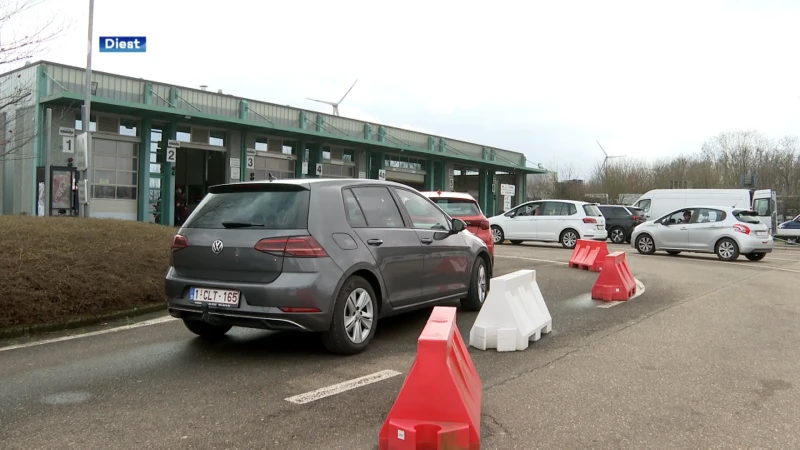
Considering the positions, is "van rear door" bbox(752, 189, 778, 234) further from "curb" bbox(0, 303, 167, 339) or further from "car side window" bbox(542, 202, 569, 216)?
"curb" bbox(0, 303, 167, 339)

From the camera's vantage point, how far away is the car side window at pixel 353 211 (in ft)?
18.0

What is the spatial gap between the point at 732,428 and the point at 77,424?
13.3 feet

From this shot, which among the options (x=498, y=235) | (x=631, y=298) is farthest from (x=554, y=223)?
(x=631, y=298)

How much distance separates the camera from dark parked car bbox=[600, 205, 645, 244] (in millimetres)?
24922

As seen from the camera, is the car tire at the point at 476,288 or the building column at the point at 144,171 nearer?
the car tire at the point at 476,288

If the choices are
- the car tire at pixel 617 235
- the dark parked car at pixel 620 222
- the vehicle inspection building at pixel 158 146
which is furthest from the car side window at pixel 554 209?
the vehicle inspection building at pixel 158 146

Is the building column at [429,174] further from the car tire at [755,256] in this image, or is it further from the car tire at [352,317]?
the car tire at [352,317]

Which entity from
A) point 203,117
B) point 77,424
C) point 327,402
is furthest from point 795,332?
point 203,117

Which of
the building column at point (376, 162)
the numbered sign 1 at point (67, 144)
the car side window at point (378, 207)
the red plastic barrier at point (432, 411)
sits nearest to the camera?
the red plastic barrier at point (432, 411)

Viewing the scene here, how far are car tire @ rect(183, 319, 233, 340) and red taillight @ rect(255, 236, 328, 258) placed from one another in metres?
1.32

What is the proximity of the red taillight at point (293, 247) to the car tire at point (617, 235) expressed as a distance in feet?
73.5

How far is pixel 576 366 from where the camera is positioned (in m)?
5.11

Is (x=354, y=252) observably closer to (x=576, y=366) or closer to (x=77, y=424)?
(x=576, y=366)

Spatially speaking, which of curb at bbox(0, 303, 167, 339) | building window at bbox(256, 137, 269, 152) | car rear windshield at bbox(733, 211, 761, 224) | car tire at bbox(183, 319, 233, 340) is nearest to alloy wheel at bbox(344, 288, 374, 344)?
car tire at bbox(183, 319, 233, 340)
